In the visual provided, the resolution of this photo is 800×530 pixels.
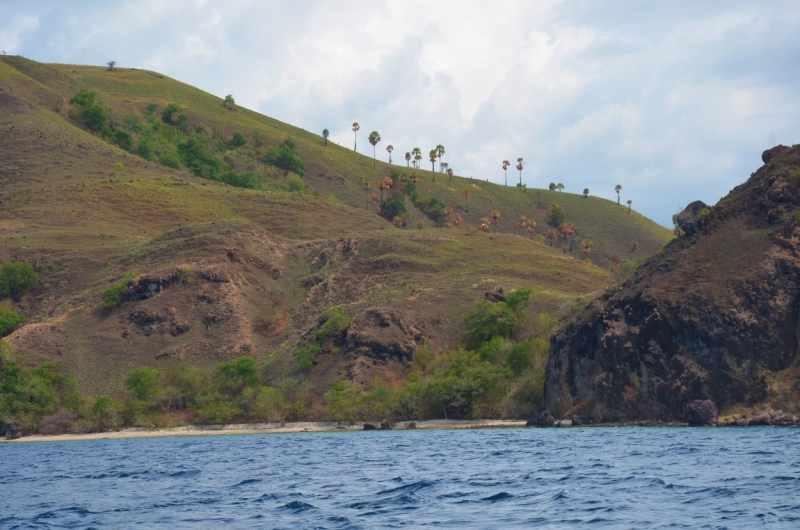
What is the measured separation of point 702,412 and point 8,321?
330 feet

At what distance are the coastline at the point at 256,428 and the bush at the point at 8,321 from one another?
3314 cm

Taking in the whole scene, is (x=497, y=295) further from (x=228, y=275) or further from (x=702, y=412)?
(x=702, y=412)

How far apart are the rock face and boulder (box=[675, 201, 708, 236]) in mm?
1265

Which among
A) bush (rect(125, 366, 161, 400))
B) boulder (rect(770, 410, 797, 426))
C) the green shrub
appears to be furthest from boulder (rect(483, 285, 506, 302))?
boulder (rect(770, 410, 797, 426))

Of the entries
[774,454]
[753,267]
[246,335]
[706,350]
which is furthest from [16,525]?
[246,335]

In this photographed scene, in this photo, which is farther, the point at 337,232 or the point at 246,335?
the point at 337,232

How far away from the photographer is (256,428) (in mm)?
109125

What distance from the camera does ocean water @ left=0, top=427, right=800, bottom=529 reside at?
1212 inches

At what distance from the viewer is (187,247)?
151500 millimetres

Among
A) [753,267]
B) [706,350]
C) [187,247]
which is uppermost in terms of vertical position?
[187,247]

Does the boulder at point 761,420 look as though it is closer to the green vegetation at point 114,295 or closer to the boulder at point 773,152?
the boulder at point 773,152

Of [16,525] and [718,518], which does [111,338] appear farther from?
[718,518]

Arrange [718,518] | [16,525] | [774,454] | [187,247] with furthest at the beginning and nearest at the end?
[187,247] < [774,454] < [16,525] < [718,518]

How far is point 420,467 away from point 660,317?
42.6 metres
